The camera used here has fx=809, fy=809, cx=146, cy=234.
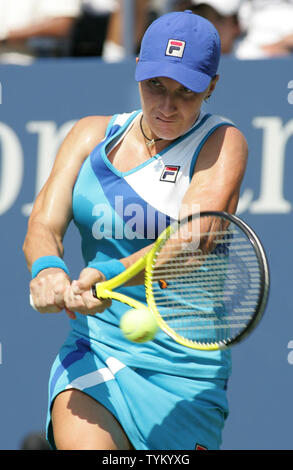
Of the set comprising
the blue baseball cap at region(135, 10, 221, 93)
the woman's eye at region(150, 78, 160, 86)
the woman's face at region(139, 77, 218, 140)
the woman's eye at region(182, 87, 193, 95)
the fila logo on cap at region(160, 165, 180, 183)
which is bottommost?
the fila logo on cap at region(160, 165, 180, 183)

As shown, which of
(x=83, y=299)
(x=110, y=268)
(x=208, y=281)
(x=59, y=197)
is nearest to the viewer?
(x=83, y=299)

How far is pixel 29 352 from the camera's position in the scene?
167 inches

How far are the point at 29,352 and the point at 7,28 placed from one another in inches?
85.0

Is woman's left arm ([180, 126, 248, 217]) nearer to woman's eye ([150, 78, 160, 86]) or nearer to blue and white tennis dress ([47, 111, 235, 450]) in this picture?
blue and white tennis dress ([47, 111, 235, 450])

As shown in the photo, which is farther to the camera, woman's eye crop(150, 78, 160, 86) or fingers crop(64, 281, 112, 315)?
woman's eye crop(150, 78, 160, 86)

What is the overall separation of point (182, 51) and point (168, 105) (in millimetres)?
173

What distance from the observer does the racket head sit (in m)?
2.35

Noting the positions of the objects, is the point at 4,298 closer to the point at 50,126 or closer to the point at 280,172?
the point at 50,126

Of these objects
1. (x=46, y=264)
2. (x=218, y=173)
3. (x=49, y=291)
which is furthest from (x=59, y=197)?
(x=218, y=173)

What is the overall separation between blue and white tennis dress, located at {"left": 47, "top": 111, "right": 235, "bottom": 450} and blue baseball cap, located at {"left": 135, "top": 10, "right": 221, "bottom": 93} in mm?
220

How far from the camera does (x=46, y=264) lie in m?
2.55

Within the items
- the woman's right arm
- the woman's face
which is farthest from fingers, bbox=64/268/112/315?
the woman's face

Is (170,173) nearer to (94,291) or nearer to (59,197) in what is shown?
(59,197)

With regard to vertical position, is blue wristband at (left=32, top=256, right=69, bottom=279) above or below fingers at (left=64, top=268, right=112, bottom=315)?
above
